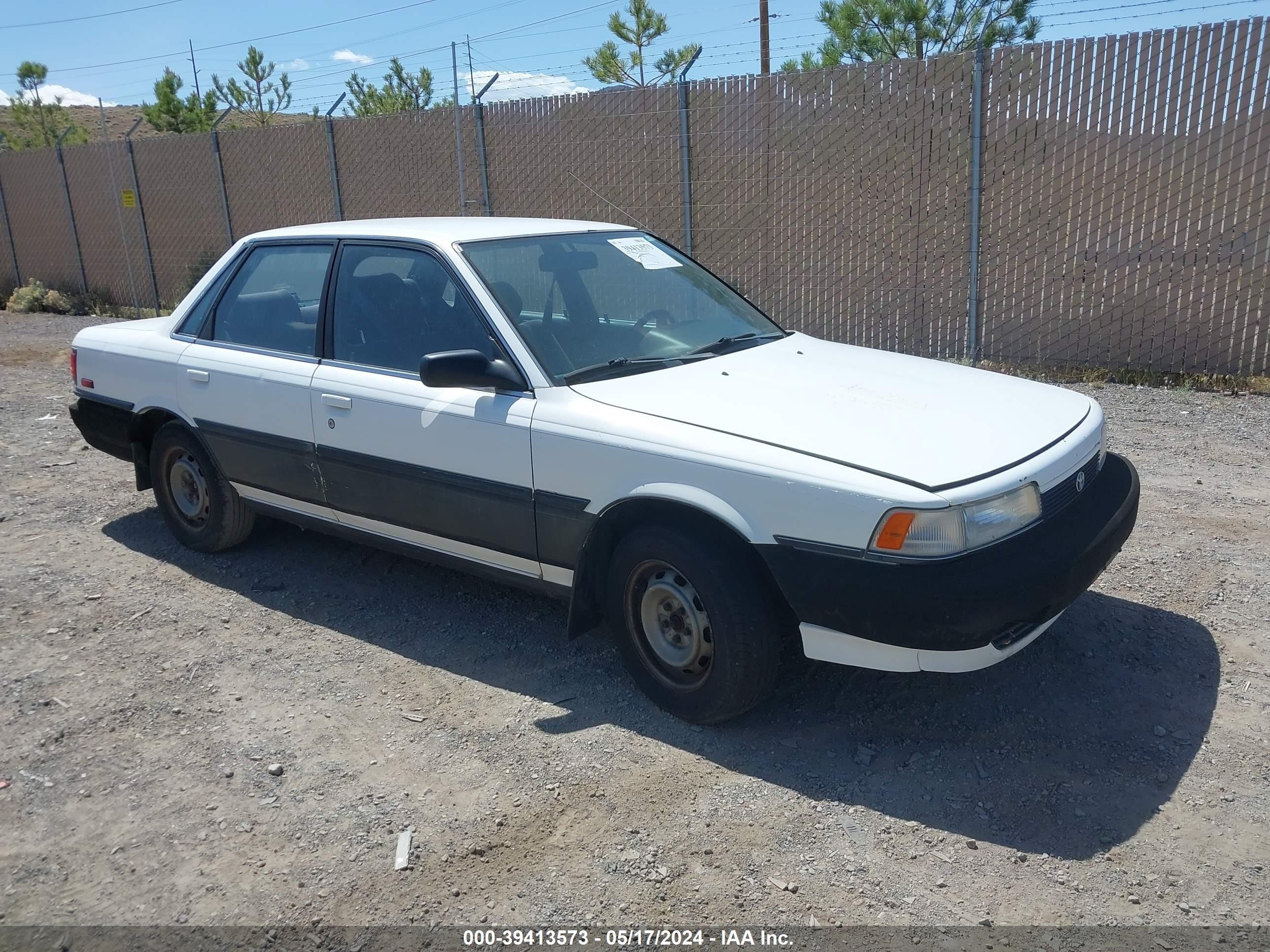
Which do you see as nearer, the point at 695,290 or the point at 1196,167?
the point at 695,290

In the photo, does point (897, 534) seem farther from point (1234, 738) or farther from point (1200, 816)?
point (1234, 738)

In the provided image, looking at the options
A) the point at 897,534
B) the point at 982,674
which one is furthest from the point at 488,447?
the point at 982,674

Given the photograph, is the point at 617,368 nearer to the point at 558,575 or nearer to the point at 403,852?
the point at 558,575

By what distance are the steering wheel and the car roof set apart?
2.02ft

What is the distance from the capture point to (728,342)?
444 cm

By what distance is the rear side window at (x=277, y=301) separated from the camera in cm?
480

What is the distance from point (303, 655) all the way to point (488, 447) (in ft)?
4.31

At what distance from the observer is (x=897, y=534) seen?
10.1 feet

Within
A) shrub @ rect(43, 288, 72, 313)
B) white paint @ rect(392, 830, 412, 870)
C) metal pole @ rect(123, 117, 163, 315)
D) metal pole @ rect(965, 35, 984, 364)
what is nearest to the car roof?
white paint @ rect(392, 830, 412, 870)

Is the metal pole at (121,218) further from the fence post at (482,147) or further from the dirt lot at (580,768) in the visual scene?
the dirt lot at (580,768)

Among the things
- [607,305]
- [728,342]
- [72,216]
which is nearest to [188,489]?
[607,305]

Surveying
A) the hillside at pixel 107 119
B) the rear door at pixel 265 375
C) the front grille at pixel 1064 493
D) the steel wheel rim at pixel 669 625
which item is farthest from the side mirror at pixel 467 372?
the hillside at pixel 107 119

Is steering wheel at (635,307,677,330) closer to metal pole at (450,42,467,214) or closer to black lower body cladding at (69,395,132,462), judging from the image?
black lower body cladding at (69,395,132,462)

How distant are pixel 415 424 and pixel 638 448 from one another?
3.66 ft
